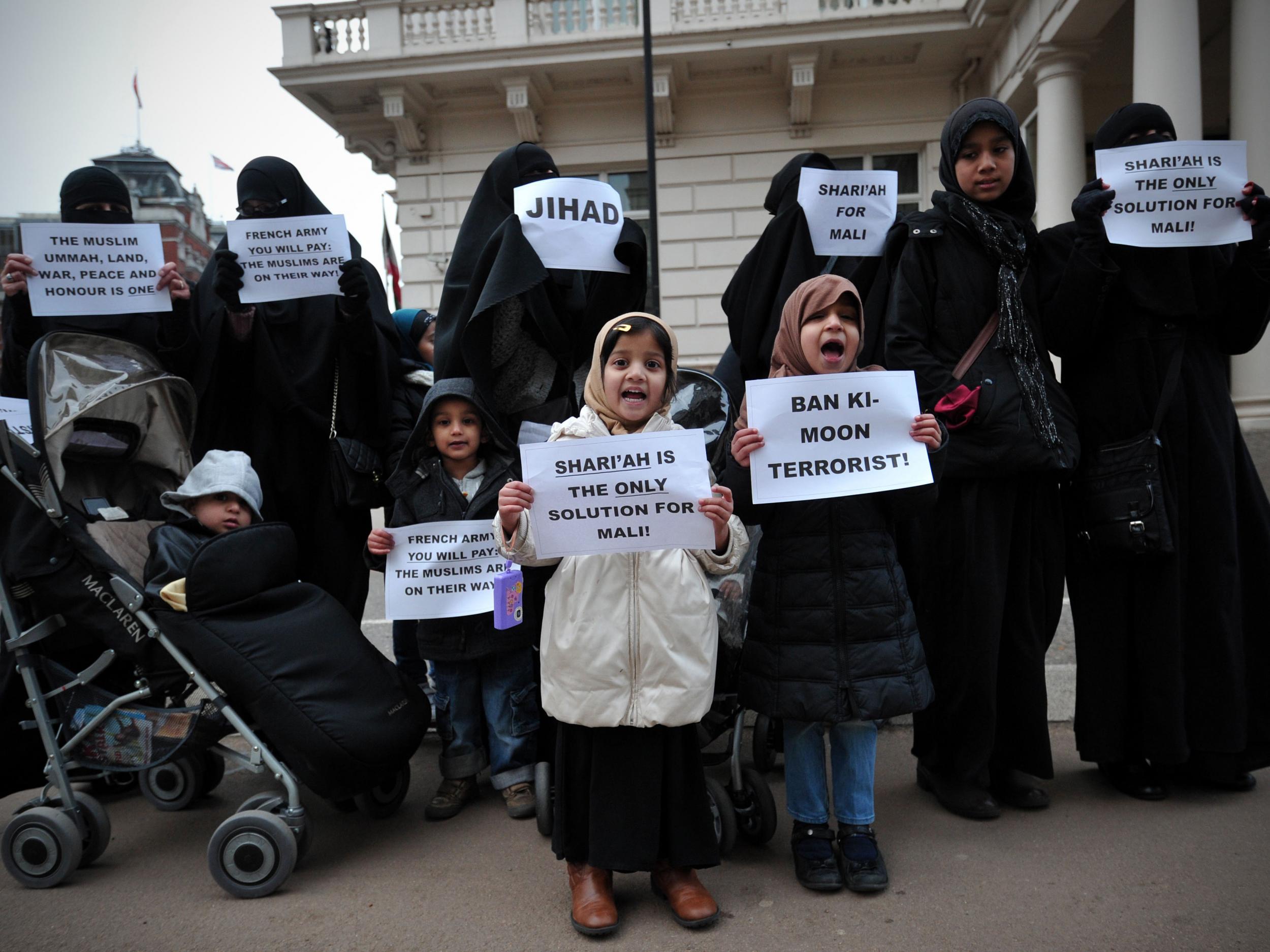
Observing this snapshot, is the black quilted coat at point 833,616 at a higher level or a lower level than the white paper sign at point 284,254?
lower

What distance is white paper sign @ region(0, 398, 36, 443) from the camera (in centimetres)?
333

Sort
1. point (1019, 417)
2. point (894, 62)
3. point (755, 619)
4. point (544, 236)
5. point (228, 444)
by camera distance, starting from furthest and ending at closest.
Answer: point (894, 62)
point (228, 444)
point (544, 236)
point (1019, 417)
point (755, 619)

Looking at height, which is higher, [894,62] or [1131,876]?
[894,62]

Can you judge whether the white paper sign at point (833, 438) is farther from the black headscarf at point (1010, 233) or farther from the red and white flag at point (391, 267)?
the red and white flag at point (391, 267)

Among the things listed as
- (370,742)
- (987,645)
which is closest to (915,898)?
(987,645)

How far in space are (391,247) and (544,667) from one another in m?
11.8

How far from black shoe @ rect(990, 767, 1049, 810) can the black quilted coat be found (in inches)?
32.3

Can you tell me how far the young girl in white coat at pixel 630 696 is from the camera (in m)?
2.54

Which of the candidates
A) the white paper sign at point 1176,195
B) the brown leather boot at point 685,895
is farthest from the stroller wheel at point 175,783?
the white paper sign at point 1176,195

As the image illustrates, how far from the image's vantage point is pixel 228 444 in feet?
12.8

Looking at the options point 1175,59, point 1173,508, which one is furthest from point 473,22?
point 1173,508

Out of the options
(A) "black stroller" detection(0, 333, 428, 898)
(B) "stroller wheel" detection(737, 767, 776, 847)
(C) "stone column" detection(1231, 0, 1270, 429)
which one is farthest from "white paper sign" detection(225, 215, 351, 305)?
(C) "stone column" detection(1231, 0, 1270, 429)

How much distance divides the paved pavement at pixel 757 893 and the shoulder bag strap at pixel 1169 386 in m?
1.37

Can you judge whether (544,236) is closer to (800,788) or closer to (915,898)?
(800,788)
